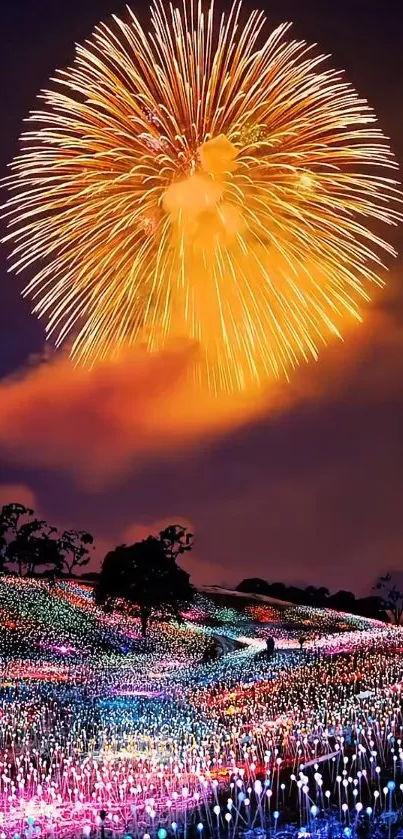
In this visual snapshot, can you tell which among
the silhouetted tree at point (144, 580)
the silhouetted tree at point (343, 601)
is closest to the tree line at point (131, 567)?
the silhouetted tree at point (144, 580)

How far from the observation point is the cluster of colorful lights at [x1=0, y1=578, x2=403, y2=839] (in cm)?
1402

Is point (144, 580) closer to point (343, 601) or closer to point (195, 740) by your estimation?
point (195, 740)

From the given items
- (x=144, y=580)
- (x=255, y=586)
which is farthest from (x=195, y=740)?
(x=255, y=586)

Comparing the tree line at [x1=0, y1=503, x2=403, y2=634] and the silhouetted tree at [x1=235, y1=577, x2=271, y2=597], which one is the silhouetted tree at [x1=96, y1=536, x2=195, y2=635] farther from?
the silhouetted tree at [x1=235, y1=577, x2=271, y2=597]

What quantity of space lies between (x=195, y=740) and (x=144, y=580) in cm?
3139

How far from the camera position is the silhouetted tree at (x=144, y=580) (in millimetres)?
51062

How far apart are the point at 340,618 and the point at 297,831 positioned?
61.2 m

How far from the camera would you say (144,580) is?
51.2 meters

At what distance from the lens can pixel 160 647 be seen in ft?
162

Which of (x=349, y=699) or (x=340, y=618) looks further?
(x=340, y=618)

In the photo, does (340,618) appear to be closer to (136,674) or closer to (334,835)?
(136,674)

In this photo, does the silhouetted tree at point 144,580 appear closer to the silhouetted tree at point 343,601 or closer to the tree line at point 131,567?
the tree line at point 131,567

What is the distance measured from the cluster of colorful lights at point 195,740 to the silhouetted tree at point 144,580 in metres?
5.12

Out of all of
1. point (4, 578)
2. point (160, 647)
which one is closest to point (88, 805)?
point (160, 647)
